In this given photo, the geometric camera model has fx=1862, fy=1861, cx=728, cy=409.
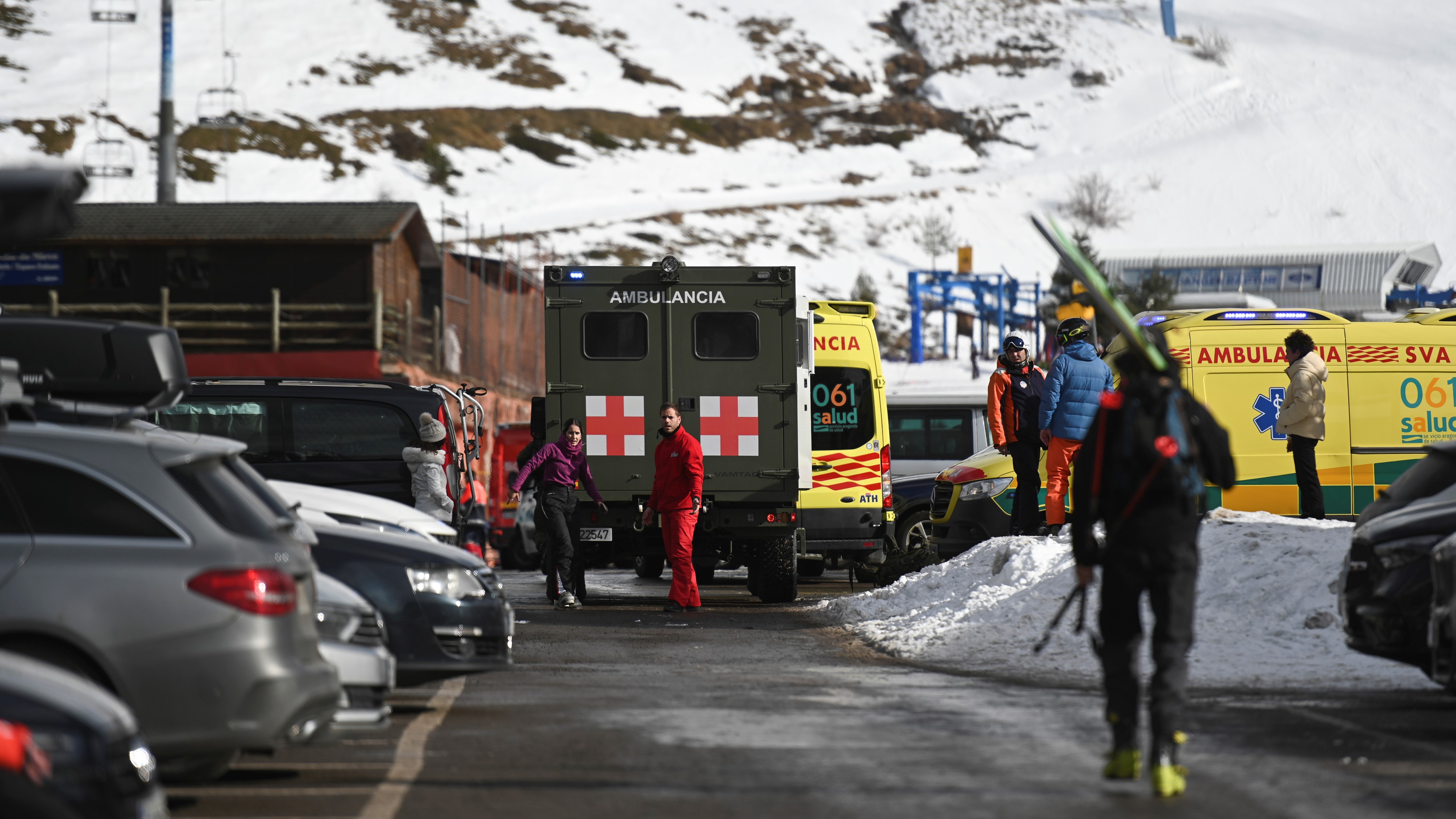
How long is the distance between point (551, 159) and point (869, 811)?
102159mm

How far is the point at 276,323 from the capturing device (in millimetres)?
38281

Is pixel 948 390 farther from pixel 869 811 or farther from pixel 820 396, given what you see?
pixel 869 811

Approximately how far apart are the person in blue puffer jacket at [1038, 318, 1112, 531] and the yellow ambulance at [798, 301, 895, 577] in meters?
3.49

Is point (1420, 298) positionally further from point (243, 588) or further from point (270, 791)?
point (243, 588)

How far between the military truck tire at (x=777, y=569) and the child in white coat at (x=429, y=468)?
12.4ft

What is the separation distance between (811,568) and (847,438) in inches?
195

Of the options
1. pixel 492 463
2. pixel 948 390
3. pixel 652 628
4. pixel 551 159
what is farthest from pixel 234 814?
pixel 551 159

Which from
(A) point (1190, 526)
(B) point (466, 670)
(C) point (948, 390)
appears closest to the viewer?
(A) point (1190, 526)

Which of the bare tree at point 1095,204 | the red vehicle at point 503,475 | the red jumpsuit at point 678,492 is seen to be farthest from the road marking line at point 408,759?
the bare tree at point 1095,204

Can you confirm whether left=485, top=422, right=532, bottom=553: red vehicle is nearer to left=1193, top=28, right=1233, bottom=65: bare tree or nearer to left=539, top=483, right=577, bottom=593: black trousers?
left=539, top=483, right=577, bottom=593: black trousers

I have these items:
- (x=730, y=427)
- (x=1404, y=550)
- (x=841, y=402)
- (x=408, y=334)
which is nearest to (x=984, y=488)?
(x=841, y=402)

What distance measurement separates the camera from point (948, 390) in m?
28.3

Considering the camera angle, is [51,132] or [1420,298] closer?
[1420,298]

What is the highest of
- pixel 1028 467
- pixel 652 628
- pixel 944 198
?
pixel 944 198
